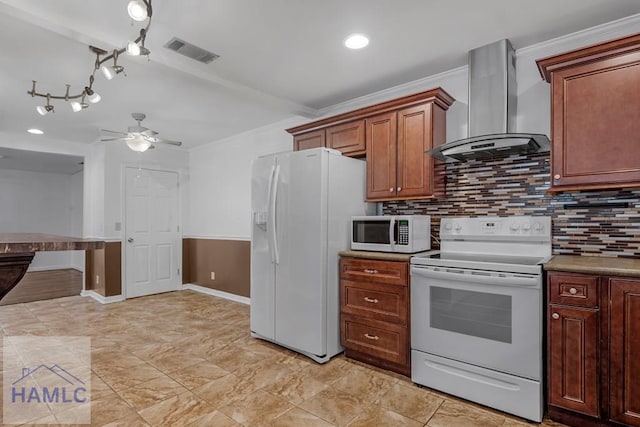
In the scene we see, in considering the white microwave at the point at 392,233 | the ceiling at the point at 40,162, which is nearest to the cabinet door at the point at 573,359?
the white microwave at the point at 392,233

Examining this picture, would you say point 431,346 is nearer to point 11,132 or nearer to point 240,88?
point 240,88

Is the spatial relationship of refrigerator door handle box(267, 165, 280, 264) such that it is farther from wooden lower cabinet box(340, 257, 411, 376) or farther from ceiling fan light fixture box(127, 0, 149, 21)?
ceiling fan light fixture box(127, 0, 149, 21)

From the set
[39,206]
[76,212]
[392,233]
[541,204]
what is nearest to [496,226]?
[541,204]

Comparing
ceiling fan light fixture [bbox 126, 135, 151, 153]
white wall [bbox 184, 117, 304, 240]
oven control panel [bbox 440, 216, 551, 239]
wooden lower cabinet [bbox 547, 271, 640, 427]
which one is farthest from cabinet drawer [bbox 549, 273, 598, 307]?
ceiling fan light fixture [bbox 126, 135, 151, 153]

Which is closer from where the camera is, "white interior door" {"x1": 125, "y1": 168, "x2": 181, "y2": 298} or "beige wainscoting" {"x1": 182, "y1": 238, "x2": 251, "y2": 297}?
"beige wainscoting" {"x1": 182, "y1": 238, "x2": 251, "y2": 297}

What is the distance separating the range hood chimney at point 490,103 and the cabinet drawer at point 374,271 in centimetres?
94

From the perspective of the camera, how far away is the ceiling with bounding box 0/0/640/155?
214 centimetres

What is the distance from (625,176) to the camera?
206 centimetres

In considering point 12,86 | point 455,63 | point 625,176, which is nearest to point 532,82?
point 455,63

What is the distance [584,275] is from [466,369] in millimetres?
904

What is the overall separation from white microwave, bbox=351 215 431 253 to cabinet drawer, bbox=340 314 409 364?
0.59m

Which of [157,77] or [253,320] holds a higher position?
[157,77]

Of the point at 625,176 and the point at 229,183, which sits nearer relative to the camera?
the point at 625,176

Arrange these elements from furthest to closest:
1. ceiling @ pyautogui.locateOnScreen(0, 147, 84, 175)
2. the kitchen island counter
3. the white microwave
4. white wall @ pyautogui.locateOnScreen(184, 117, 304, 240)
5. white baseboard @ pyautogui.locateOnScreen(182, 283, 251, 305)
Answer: ceiling @ pyautogui.locateOnScreen(0, 147, 84, 175), white baseboard @ pyautogui.locateOnScreen(182, 283, 251, 305), white wall @ pyautogui.locateOnScreen(184, 117, 304, 240), the white microwave, the kitchen island counter
